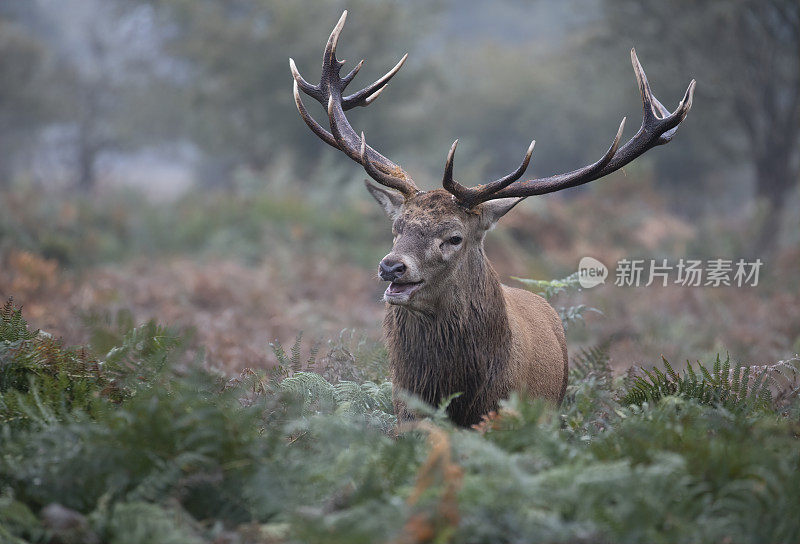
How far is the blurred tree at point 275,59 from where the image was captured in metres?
23.0

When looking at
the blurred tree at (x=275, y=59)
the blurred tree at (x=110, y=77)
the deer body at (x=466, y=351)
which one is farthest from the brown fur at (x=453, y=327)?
the blurred tree at (x=110, y=77)

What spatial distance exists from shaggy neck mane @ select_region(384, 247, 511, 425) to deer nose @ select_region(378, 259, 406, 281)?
1.39 ft

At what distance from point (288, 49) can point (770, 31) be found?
1319cm

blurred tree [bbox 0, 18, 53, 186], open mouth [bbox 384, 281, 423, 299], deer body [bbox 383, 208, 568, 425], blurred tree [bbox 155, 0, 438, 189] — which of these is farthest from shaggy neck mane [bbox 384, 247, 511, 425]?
blurred tree [bbox 0, 18, 53, 186]

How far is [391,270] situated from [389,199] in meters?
0.99

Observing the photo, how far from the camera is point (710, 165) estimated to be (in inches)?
1087

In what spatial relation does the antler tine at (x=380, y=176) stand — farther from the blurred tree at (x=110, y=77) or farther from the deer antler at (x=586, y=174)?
the blurred tree at (x=110, y=77)

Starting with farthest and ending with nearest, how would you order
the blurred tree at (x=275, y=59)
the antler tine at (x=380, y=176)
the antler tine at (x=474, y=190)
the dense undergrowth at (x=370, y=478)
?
the blurred tree at (x=275, y=59), the antler tine at (x=380, y=176), the antler tine at (x=474, y=190), the dense undergrowth at (x=370, y=478)

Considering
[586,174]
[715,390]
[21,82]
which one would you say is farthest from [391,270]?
[21,82]

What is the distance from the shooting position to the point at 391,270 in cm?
442

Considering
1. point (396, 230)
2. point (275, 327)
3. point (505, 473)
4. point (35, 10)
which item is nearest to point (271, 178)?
point (275, 327)

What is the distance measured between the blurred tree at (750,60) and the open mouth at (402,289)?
13.4 metres

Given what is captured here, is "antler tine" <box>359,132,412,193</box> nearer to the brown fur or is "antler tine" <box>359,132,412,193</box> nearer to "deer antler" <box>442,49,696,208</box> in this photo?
the brown fur

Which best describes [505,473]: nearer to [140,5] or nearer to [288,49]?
[288,49]
